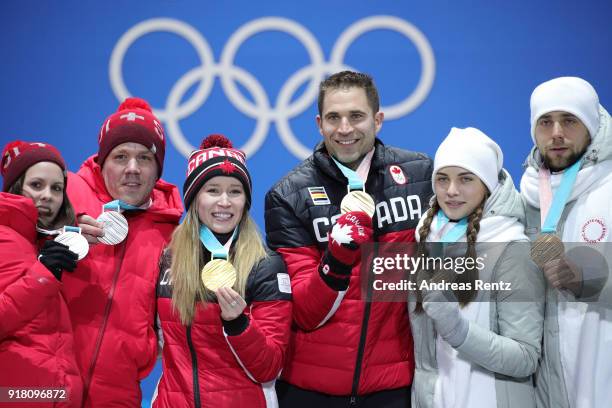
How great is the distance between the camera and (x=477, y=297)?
7.84 feet

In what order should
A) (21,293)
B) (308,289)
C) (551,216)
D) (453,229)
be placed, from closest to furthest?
(21,293) → (551,216) → (453,229) → (308,289)

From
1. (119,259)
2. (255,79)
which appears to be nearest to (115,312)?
(119,259)

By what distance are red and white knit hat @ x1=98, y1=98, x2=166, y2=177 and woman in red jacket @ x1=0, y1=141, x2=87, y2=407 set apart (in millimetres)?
339

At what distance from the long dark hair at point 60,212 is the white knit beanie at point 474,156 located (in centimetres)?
137

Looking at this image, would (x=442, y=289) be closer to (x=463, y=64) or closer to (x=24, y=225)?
(x=24, y=225)

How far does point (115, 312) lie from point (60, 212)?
0.43 metres

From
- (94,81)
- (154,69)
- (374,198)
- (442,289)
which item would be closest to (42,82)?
(94,81)

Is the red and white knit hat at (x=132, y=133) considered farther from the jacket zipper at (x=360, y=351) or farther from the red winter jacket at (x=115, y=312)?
the jacket zipper at (x=360, y=351)

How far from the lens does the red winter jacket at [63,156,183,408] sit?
249 centimetres

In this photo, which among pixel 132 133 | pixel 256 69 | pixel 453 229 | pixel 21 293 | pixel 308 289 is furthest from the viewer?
pixel 256 69

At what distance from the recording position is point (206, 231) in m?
2.58

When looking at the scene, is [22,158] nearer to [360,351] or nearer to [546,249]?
[360,351]

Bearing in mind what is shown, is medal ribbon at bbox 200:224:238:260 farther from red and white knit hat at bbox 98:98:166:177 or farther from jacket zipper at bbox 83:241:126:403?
red and white knit hat at bbox 98:98:166:177

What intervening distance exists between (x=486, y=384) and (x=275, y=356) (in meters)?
0.73
